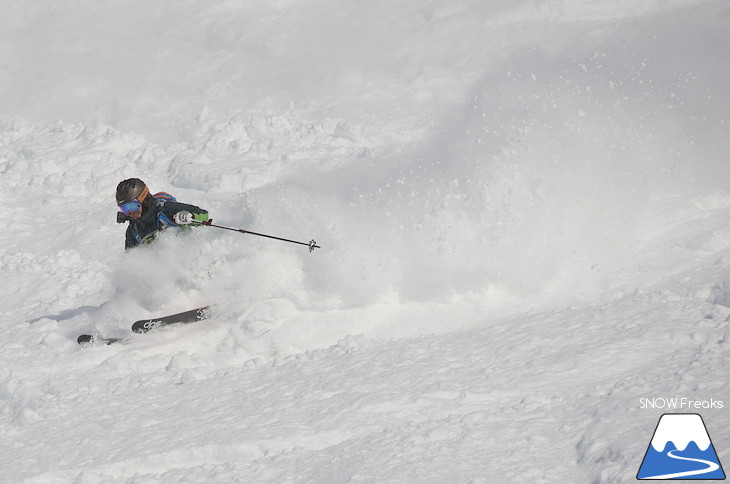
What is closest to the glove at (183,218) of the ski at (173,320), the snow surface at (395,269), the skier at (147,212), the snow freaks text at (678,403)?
the skier at (147,212)

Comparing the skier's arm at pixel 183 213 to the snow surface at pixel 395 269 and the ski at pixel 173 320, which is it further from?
the ski at pixel 173 320

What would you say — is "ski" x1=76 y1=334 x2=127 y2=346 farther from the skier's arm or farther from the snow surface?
the skier's arm

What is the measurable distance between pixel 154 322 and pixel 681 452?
5567 mm

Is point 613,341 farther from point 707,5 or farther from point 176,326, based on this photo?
point 707,5

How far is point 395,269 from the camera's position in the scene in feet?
26.0

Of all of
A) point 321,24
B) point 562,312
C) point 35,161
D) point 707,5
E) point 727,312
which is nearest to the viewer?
point 727,312

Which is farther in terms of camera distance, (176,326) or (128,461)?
(176,326)

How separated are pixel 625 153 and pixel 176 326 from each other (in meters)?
5.78

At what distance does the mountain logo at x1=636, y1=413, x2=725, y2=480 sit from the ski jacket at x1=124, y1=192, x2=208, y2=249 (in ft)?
17.9

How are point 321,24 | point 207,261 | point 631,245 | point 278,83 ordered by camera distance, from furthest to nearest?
point 321,24 → point 278,83 → point 207,261 → point 631,245

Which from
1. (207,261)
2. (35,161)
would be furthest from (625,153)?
(35,161)

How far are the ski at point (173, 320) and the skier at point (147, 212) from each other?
100cm

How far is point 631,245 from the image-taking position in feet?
25.4

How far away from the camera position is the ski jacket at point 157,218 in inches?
324
